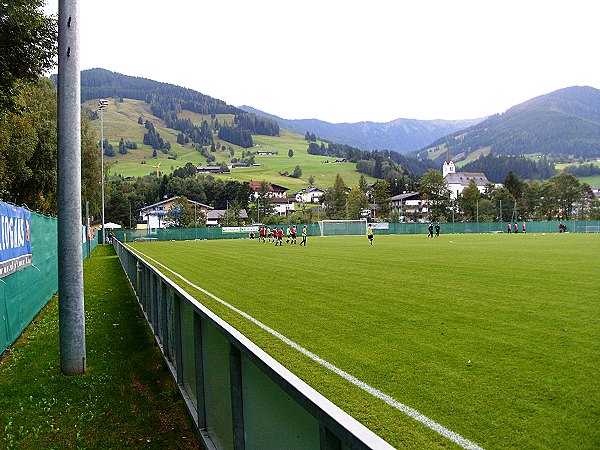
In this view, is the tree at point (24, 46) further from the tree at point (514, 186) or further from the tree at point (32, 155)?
the tree at point (514, 186)

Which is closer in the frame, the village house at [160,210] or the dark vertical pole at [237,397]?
the dark vertical pole at [237,397]

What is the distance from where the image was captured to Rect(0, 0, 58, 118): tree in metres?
16.6

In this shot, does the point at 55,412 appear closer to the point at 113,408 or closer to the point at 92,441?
the point at 113,408

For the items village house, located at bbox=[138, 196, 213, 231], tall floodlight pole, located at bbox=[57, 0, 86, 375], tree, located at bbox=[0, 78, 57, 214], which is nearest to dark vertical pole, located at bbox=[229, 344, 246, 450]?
tall floodlight pole, located at bbox=[57, 0, 86, 375]

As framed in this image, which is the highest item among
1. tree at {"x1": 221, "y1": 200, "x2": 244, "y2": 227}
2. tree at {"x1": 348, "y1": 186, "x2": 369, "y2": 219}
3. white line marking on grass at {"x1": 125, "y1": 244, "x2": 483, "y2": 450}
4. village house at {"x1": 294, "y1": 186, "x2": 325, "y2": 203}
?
village house at {"x1": 294, "y1": 186, "x2": 325, "y2": 203}

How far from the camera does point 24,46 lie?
17641mm

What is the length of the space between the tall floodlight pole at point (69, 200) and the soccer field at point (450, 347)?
2.71 metres

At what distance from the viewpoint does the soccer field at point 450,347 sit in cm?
557

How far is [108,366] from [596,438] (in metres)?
6.78

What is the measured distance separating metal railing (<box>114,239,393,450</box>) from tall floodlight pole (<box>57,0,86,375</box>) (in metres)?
1.99

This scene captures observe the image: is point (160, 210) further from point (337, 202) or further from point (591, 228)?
point (591, 228)

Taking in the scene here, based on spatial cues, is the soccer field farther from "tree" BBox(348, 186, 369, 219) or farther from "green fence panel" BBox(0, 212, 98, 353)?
"tree" BBox(348, 186, 369, 219)

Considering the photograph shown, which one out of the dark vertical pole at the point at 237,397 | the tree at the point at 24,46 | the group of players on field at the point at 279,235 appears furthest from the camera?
the group of players on field at the point at 279,235

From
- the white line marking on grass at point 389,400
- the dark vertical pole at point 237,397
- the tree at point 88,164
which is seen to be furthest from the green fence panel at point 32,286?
the tree at point 88,164
